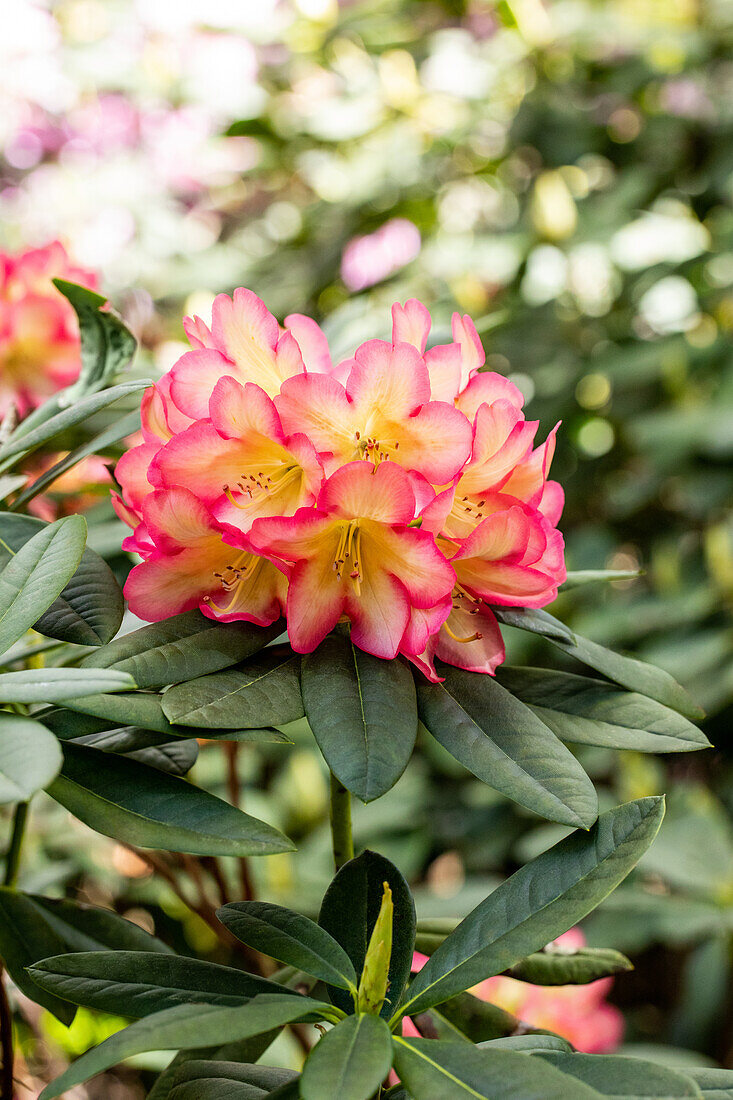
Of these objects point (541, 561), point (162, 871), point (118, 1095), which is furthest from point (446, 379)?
point (118, 1095)

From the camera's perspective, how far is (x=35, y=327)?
83 cm

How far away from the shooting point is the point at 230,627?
423mm

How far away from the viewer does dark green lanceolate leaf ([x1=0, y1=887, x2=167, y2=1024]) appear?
0.47 meters

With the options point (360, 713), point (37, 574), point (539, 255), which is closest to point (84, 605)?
point (37, 574)

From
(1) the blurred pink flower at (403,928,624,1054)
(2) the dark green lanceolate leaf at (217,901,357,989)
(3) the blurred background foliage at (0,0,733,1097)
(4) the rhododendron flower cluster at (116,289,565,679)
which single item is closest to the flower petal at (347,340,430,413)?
(4) the rhododendron flower cluster at (116,289,565,679)

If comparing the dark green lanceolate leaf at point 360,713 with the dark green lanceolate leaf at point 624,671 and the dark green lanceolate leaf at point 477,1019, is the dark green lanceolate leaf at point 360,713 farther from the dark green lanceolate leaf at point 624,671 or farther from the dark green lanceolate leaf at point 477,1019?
the dark green lanceolate leaf at point 477,1019

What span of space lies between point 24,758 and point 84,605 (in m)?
0.11

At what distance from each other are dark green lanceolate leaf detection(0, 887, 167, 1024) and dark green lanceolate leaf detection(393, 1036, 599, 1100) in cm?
20

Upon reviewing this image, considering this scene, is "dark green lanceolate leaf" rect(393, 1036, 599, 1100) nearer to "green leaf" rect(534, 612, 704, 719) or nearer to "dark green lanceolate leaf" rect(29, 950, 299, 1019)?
"dark green lanceolate leaf" rect(29, 950, 299, 1019)

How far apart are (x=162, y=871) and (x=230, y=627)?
15.2 inches

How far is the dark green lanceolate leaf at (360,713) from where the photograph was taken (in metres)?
0.36

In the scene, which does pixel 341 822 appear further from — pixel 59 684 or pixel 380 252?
pixel 380 252

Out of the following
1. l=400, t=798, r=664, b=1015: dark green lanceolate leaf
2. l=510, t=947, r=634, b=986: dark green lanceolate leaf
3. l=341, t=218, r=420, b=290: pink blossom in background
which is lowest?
l=341, t=218, r=420, b=290: pink blossom in background

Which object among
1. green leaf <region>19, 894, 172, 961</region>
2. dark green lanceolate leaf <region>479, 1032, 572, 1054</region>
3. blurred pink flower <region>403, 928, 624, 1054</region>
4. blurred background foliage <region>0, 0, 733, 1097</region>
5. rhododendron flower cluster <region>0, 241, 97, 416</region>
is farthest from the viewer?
blurred background foliage <region>0, 0, 733, 1097</region>
